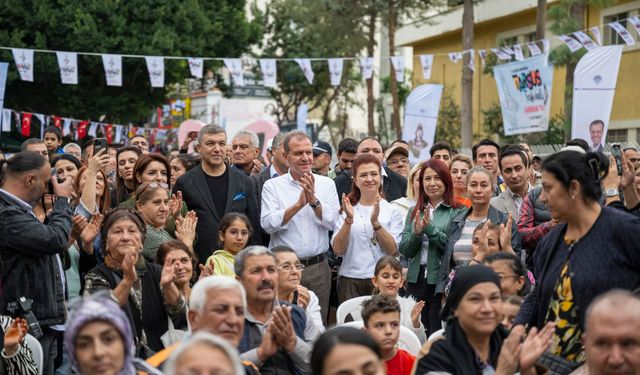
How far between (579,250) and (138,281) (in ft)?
11.2

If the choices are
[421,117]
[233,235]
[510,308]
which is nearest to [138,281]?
[233,235]

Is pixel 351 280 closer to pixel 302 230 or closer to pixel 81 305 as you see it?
pixel 302 230

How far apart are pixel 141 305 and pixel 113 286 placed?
0.30 meters

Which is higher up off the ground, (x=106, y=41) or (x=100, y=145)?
(x=106, y=41)

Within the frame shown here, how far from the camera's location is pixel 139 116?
104ft

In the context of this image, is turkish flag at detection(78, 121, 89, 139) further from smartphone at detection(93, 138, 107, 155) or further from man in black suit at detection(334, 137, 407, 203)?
man in black suit at detection(334, 137, 407, 203)

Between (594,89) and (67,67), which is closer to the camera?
(594,89)

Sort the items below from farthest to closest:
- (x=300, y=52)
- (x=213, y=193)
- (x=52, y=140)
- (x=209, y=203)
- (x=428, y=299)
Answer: (x=300, y=52)
(x=52, y=140)
(x=213, y=193)
(x=209, y=203)
(x=428, y=299)

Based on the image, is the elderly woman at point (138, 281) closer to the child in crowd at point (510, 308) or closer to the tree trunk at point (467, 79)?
the child in crowd at point (510, 308)

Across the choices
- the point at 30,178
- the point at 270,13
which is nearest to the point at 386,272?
the point at 30,178

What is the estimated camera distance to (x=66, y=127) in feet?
92.2

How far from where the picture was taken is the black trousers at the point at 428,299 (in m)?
9.09

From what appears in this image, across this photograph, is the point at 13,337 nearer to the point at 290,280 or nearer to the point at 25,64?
the point at 290,280

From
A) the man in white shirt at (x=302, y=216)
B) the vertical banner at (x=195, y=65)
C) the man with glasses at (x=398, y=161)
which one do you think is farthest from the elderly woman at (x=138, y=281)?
the vertical banner at (x=195, y=65)
